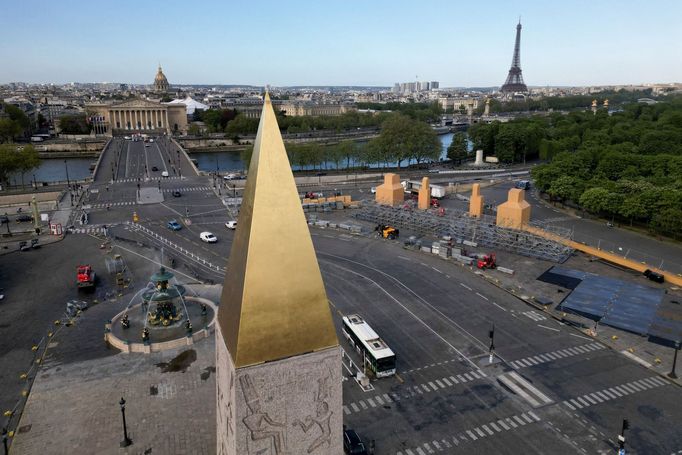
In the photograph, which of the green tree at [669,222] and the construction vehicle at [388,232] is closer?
the green tree at [669,222]

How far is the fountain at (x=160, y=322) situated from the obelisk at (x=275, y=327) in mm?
20750

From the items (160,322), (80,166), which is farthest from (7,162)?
(160,322)

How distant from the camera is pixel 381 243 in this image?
57.1 metres

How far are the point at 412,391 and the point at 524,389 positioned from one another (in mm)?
6406

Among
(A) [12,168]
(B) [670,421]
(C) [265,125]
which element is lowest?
(B) [670,421]

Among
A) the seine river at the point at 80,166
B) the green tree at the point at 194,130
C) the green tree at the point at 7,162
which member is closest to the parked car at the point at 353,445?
the green tree at the point at 7,162

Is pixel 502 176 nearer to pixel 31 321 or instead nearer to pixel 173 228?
pixel 173 228

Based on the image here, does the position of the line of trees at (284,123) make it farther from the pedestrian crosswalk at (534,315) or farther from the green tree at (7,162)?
the pedestrian crosswalk at (534,315)

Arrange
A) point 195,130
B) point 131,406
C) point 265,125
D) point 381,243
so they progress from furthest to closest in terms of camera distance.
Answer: point 195,130 → point 381,243 → point 131,406 → point 265,125

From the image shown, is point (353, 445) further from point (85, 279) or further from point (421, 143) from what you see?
point (421, 143)

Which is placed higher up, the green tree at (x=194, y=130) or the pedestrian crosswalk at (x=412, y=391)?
the green tree at (x=194, y=130)

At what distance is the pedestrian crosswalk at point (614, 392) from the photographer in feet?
90.2

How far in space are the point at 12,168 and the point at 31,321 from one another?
62772 mm

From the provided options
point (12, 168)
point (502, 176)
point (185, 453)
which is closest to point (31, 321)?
point (185, 453)
